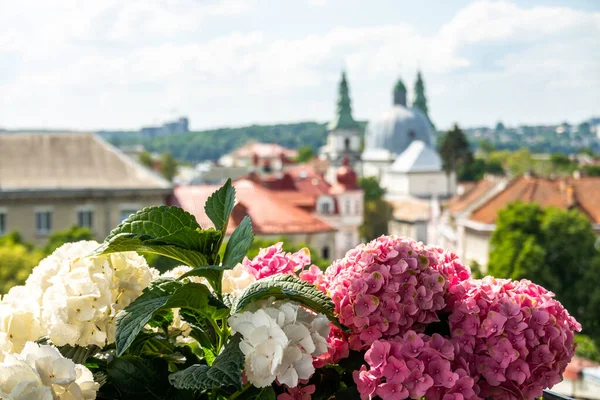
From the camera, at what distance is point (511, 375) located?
236 cm

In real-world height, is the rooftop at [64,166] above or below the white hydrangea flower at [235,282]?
below

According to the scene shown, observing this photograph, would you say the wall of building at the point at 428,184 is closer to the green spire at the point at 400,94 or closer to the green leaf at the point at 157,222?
the green spire at the point at 400,94

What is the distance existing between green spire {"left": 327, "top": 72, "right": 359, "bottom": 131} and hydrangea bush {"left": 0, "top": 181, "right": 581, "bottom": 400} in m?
132

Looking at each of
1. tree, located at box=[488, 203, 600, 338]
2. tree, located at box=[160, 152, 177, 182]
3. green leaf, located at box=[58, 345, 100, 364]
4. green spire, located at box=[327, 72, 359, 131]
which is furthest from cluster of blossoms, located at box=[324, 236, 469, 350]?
tree, located at box=[160, 152, 177, 182]

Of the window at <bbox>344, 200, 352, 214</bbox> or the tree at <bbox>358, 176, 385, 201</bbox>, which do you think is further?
the tree at <bbox>358, 176, 385, 201</bbox>

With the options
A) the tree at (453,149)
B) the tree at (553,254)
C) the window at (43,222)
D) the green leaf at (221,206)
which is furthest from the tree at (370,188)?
the green leaf at (221,206)

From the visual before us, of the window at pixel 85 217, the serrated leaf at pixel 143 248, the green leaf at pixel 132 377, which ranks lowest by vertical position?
the window at pixel 85 217

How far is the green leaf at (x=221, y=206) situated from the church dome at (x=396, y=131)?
444 ft

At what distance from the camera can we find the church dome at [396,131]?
140 metres

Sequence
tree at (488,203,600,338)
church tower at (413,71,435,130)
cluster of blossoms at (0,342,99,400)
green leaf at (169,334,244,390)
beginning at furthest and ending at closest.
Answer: church tower at (413,71,435,130), tree at (488,203,600,338), green leaf at (169,334,244,390), cluster of blossoms at (0,342,99,400)

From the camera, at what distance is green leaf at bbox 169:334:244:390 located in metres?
2.17

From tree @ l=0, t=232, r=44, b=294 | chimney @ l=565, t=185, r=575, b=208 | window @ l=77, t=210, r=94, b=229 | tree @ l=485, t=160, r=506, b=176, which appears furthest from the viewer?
tree @ l=485, t=160, r=506, b=176

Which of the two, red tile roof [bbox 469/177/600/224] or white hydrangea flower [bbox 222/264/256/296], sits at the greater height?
white hydrangea flower [bbox 222/264/256/296]

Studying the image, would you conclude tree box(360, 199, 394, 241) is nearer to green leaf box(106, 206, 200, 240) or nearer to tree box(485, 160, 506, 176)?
tree box(485, 160, 506, 176)
